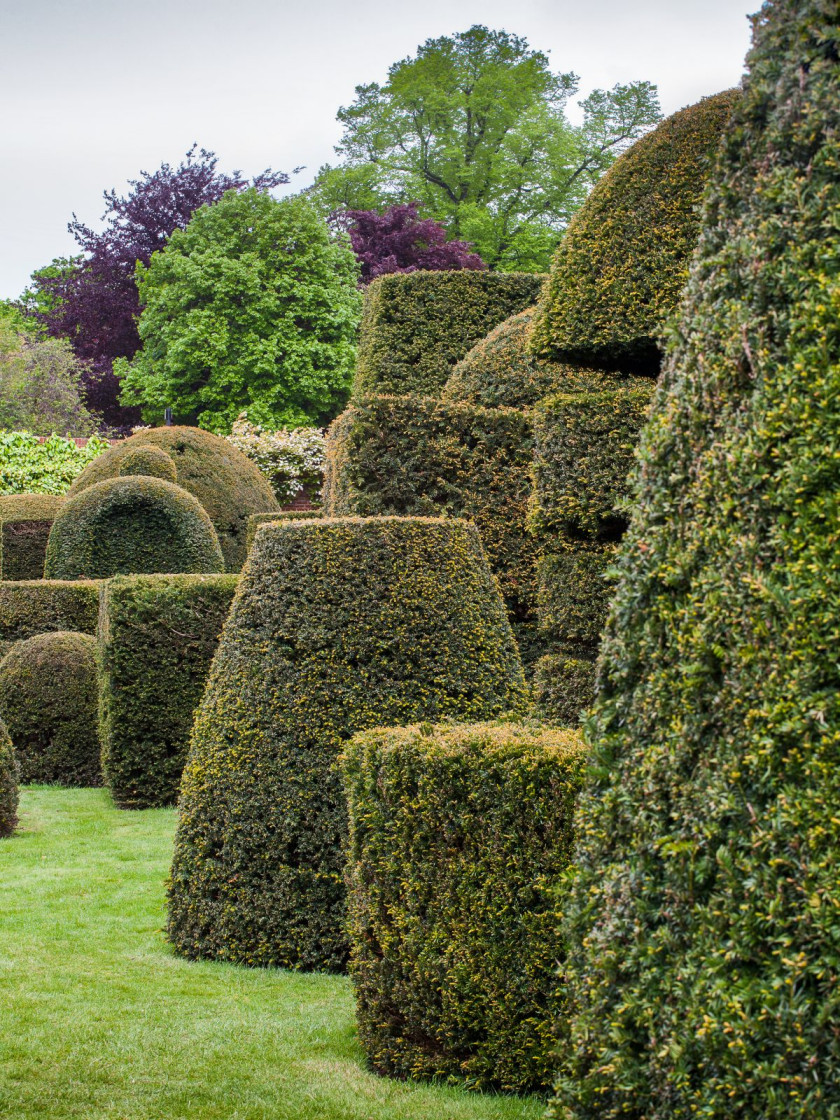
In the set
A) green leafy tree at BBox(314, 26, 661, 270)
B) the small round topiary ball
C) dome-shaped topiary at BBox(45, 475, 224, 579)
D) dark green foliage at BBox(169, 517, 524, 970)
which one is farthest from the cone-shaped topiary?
green leafy tree at BBox(314, 26, 661, 270)

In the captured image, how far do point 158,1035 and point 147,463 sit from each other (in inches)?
551

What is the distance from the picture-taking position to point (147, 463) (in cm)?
1822

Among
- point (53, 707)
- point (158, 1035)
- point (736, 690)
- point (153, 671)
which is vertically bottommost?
point (53, 707)

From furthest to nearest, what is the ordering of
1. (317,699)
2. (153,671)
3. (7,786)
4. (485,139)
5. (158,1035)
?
(485,139) → (153,671) → (7,786) → (317,699) → (158,1035)

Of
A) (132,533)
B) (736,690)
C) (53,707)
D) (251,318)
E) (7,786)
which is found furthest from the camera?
(251,318)

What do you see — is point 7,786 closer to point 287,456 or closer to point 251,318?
point 287,456

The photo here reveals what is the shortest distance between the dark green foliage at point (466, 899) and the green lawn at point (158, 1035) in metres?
0.19

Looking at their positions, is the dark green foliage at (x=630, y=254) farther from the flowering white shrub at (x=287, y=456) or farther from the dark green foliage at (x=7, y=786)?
the flowering white shrub at (x=287, y=456)

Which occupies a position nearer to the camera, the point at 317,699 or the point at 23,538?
the point at 317,699

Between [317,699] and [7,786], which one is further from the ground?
[317,699]

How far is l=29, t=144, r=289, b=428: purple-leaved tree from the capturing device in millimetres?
43406

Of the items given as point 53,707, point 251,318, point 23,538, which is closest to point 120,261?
point 251,318

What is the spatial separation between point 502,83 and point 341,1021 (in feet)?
142

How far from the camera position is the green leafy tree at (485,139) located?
42.4 metres
